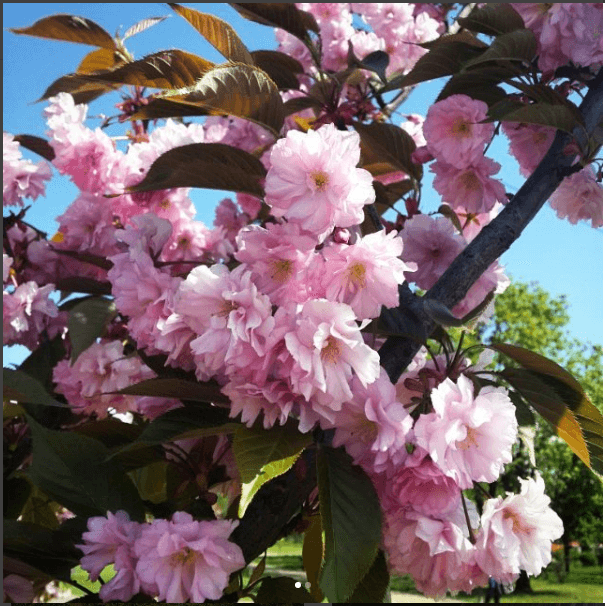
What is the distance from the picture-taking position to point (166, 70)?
2.74 feet

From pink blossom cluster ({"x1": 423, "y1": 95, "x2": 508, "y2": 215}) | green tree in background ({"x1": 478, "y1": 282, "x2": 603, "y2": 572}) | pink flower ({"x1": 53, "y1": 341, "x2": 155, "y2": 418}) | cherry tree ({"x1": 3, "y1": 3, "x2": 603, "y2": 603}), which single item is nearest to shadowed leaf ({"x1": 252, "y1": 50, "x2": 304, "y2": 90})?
cherry tree ({"x1": 3, "y1": 3, "x2": 603, "y2": 603})

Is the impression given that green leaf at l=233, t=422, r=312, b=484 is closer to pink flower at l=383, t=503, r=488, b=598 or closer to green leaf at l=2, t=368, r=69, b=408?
pink flower at l=383, t=503, r=488, b=598

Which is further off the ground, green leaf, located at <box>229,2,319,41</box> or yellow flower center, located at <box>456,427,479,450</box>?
green leaf, located at <box>229,2,319,41</box>

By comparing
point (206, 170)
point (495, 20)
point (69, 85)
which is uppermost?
point (495, 20)

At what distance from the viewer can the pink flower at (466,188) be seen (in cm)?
113

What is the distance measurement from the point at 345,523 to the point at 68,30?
884 mm

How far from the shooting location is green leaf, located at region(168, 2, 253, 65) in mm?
813

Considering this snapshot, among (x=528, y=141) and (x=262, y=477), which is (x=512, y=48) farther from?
(x=262, y=477)

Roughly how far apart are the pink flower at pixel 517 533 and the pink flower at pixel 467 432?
104 millimetres

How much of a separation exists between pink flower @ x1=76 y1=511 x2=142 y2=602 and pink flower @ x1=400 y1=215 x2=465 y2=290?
53 cm

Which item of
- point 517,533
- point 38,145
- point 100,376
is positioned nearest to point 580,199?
point 517,533

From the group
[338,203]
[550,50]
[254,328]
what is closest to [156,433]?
[254,328]

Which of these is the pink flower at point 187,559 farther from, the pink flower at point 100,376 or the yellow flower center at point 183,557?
the pink flower at point 100,376

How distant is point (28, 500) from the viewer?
147cm
